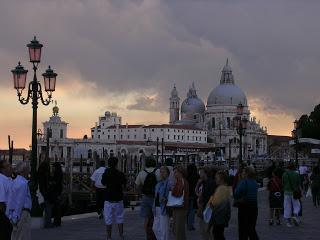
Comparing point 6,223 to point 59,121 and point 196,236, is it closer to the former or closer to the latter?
point 196,236

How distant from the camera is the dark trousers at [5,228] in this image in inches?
360

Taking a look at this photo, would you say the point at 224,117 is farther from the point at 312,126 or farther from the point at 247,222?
the point at 247,222

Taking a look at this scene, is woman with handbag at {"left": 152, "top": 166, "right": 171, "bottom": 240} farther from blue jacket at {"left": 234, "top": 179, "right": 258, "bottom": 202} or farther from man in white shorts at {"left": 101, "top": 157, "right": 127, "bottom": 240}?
man in white shorts at {"left": 101, "top": 157, "right": 127, "bottom": 240}

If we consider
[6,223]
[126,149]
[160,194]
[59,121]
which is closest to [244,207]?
[160,194]

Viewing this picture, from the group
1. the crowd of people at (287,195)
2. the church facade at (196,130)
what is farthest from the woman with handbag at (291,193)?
the church facade at (196,130)

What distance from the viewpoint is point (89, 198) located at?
108ft

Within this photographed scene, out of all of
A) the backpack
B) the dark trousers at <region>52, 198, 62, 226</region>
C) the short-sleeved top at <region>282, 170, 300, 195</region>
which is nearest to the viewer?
the backpack

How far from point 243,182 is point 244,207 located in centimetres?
39

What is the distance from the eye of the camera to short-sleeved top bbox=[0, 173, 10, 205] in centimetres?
943

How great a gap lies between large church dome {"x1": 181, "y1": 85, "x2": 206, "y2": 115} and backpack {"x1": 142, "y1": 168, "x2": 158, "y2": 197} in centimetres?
17733

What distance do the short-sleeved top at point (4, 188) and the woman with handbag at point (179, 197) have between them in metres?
3.26

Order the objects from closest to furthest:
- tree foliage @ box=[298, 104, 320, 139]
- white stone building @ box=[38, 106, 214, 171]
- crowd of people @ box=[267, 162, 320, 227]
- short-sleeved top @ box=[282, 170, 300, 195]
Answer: short-sleeved top @ box=[282, 170, 300, 195], crowd of people @ box=[267, 162, 320, 227], tree foliage @ box=[298, 104, 320, 139], white stone building @ box=[38, 106, 214, 171]

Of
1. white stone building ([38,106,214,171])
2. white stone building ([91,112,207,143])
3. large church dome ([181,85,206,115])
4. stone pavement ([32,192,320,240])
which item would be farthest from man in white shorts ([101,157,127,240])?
large church dome ([181,85,206,115])

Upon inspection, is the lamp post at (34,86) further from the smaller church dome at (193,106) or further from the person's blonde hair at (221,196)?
the smaller church dome at (193,106)
